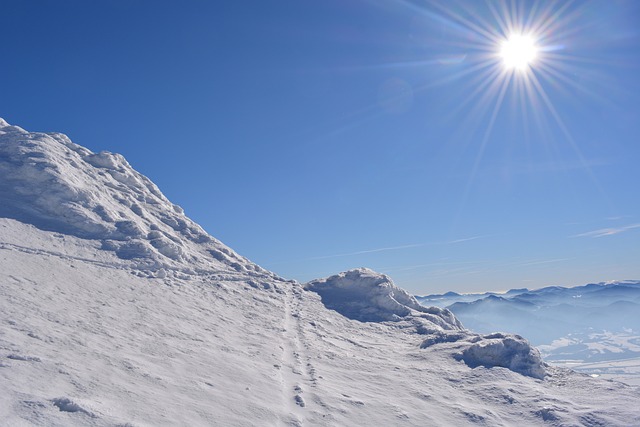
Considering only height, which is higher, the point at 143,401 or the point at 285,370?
the point at 285,370

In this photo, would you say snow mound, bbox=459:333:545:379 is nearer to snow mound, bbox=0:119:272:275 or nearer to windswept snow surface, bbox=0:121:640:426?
windswept snow surface, bbox=0:121:640:426

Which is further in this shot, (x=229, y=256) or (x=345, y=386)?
(x=229, y=256)

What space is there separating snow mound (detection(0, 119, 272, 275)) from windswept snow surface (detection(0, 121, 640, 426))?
174 millimetres

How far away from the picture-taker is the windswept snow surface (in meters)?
13.0

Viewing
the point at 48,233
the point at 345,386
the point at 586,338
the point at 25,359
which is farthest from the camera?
the point at 586,338

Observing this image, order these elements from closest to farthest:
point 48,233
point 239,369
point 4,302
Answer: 1. point 4,302
2. point 239,369
3. point 48,233

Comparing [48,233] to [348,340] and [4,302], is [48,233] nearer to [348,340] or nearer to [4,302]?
[4,302]

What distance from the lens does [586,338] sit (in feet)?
642

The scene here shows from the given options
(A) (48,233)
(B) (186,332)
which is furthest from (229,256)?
(B) (186,332)

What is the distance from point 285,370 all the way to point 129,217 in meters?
23.3

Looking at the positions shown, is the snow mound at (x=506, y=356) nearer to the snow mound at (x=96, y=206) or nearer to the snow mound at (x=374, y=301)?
the snow mound at (x=374, y=301)

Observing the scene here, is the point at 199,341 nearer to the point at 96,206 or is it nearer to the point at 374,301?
the point at 96,206

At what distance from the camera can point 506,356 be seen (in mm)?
24609

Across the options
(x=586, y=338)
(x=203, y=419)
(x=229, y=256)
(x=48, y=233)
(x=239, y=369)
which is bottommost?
(x=203, y=419)
